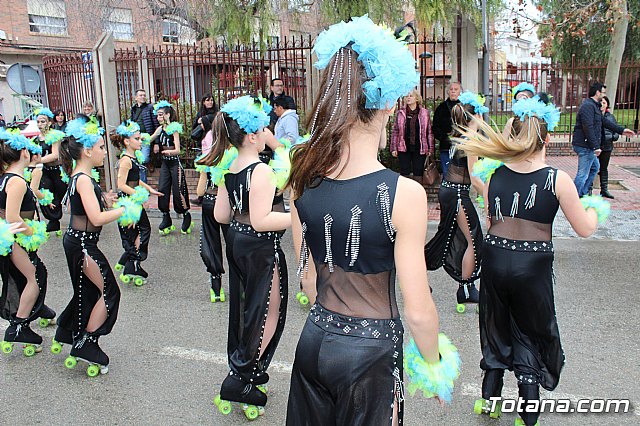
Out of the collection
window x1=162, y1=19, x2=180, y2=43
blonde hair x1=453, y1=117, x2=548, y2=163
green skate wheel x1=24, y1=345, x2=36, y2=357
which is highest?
window x1=162, y1=19, x2=180, y2=43

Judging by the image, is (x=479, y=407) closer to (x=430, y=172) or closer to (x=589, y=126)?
(x=430, y=172)

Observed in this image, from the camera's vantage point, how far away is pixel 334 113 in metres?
2.01

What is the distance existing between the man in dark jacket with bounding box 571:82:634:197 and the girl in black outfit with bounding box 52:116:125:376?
27.3 feet

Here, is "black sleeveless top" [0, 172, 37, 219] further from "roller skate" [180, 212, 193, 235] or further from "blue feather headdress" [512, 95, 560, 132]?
"roller skate" [180, 212, 193, 235]

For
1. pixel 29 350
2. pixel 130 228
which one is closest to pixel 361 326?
pixel 29 350

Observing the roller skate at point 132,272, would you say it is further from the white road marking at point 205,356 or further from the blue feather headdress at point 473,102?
the blue feather headdress at point 473,102

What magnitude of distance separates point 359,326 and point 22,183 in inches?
150

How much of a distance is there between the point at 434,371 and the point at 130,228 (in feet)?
19.0

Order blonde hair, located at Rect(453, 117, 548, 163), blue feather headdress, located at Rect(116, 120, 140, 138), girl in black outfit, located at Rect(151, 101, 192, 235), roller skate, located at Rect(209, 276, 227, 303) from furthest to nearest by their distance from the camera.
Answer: girl in black outfit, located at Rect(151, 101, 192, 235) < blue feather headdress, located at Rect(116, 120, 140, 138) < roller skate, located at Rect(209, 276, 227, 303) < blonde hair, located at Rect(453, 117, 548, 163)

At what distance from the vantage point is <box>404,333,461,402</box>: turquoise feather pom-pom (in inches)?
82.0

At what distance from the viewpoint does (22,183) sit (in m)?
4.77

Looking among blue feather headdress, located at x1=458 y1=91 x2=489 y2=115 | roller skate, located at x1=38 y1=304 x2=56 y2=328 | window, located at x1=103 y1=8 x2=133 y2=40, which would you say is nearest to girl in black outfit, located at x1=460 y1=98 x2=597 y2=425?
blue feather headdress, located at x1=458 y1=91 x2=489 y2=115

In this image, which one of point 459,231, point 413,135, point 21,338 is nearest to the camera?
point 21,338

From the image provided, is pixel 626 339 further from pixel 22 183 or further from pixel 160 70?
pixel 160 70
